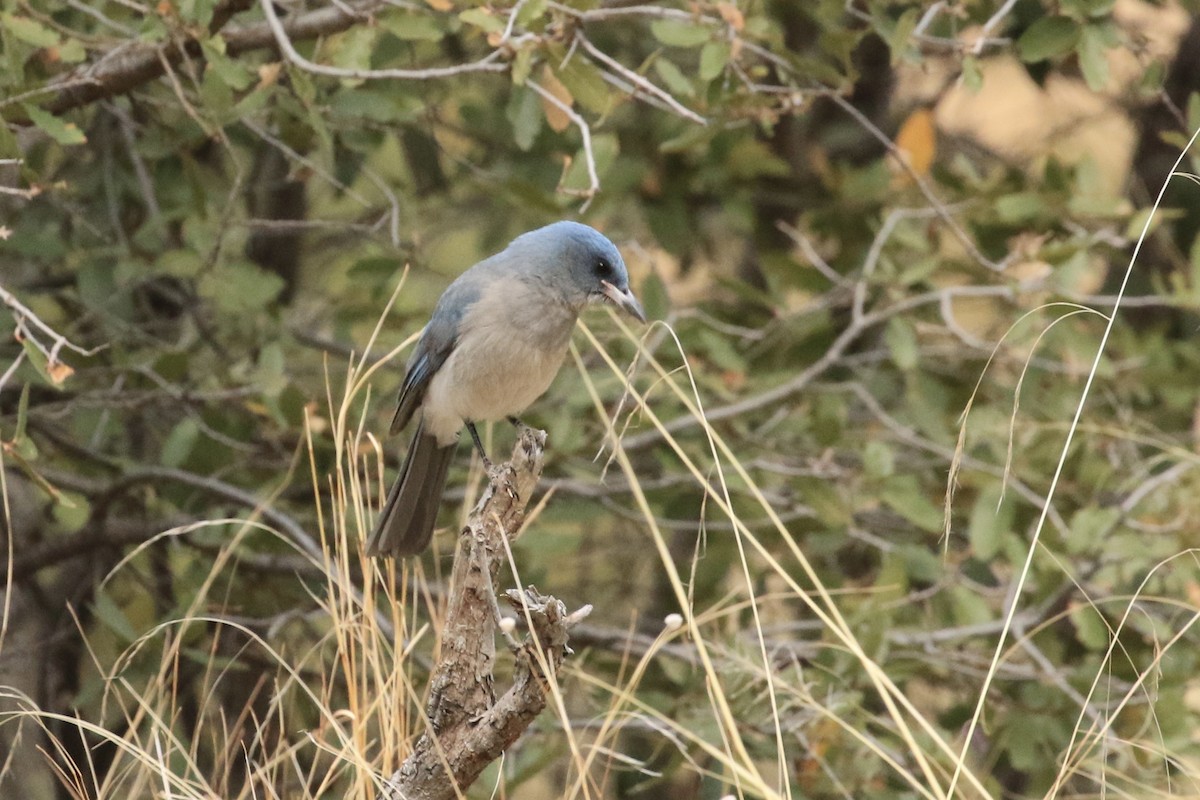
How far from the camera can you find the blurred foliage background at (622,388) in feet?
11.5

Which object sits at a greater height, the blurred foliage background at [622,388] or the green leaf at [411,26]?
the green leaf at [411,26]

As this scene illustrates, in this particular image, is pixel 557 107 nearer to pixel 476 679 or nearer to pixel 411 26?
pixel 411 26

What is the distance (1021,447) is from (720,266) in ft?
7.10

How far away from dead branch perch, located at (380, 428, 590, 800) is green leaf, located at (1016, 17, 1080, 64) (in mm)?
1976

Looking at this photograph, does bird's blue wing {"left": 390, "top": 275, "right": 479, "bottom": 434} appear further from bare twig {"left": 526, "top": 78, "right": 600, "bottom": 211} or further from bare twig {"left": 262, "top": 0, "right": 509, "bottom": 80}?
bare twig {"left": 262, "top": 0, "right": 509, "bottom": 80}

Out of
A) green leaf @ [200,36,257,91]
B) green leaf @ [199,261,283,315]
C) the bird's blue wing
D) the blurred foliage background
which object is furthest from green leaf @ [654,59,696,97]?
green leaf @ [199,261,283,315]

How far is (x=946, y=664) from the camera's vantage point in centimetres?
393

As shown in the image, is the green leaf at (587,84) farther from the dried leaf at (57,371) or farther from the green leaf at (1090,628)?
the green leaf at (1090,628)

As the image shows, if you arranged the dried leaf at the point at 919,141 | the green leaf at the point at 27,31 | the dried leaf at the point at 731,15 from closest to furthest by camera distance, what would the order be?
1. the green leaf at the point at 27,31
2. the dried leaf at the point at 731,15
3. the dried leaf at the point at 919,141

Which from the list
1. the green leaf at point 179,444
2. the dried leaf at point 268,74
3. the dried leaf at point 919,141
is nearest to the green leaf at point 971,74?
the dried leaf at point 919,141

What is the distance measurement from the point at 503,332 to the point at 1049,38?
157cm

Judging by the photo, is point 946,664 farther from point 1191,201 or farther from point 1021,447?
point 1191,201

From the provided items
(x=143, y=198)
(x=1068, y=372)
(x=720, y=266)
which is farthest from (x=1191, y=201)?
(x=143, y=198)

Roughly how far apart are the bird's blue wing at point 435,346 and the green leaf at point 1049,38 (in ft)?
4.97
